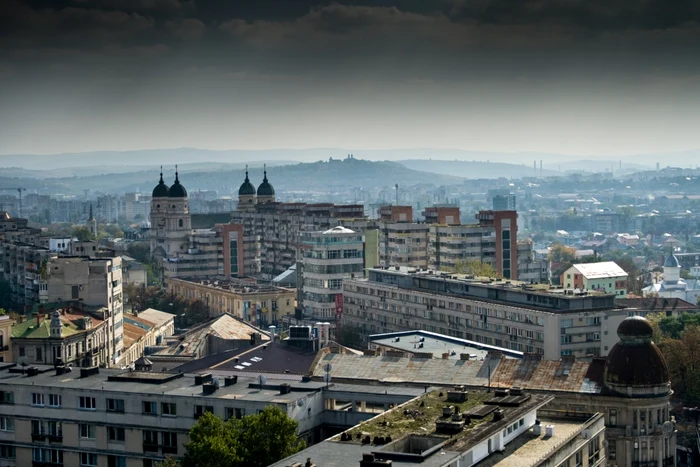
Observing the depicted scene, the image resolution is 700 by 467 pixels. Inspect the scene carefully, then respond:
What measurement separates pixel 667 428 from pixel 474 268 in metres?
64.6

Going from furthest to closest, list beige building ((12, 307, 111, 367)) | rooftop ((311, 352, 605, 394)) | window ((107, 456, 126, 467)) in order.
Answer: beige building ((12, 307, 111, 367)) → rooftop ((311, 352, 605, 394)) → window ((107, 456, 126, 467))

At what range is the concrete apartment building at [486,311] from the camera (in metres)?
79.2

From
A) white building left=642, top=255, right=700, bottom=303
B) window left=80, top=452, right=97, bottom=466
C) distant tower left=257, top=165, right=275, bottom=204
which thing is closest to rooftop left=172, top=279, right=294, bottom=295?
white building left=642, top=255, right=700, bottom=303

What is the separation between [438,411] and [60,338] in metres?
37.3

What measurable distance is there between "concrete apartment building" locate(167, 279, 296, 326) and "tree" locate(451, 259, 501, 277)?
1529 centimetres

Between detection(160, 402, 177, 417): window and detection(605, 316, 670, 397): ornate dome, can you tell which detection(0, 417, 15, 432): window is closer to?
detection(160, 402, 177, 417): window

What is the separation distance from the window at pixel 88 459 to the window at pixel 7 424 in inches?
Result: 130

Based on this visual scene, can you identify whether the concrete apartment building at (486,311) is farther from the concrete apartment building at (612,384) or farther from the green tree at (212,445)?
the green tree at (212,445)

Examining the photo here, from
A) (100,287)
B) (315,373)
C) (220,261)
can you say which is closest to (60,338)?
(100,287)

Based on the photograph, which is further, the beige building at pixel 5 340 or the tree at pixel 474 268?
the tree at pixel 474 268

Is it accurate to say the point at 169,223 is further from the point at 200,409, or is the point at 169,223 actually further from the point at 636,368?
the point at 200,409

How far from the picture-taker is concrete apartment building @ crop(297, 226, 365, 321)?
4375 inches

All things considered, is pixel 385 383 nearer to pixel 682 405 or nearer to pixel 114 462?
pixel 114 462

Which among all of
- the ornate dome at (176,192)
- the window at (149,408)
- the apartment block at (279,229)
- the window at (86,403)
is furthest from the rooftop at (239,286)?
the window at (149,408)
